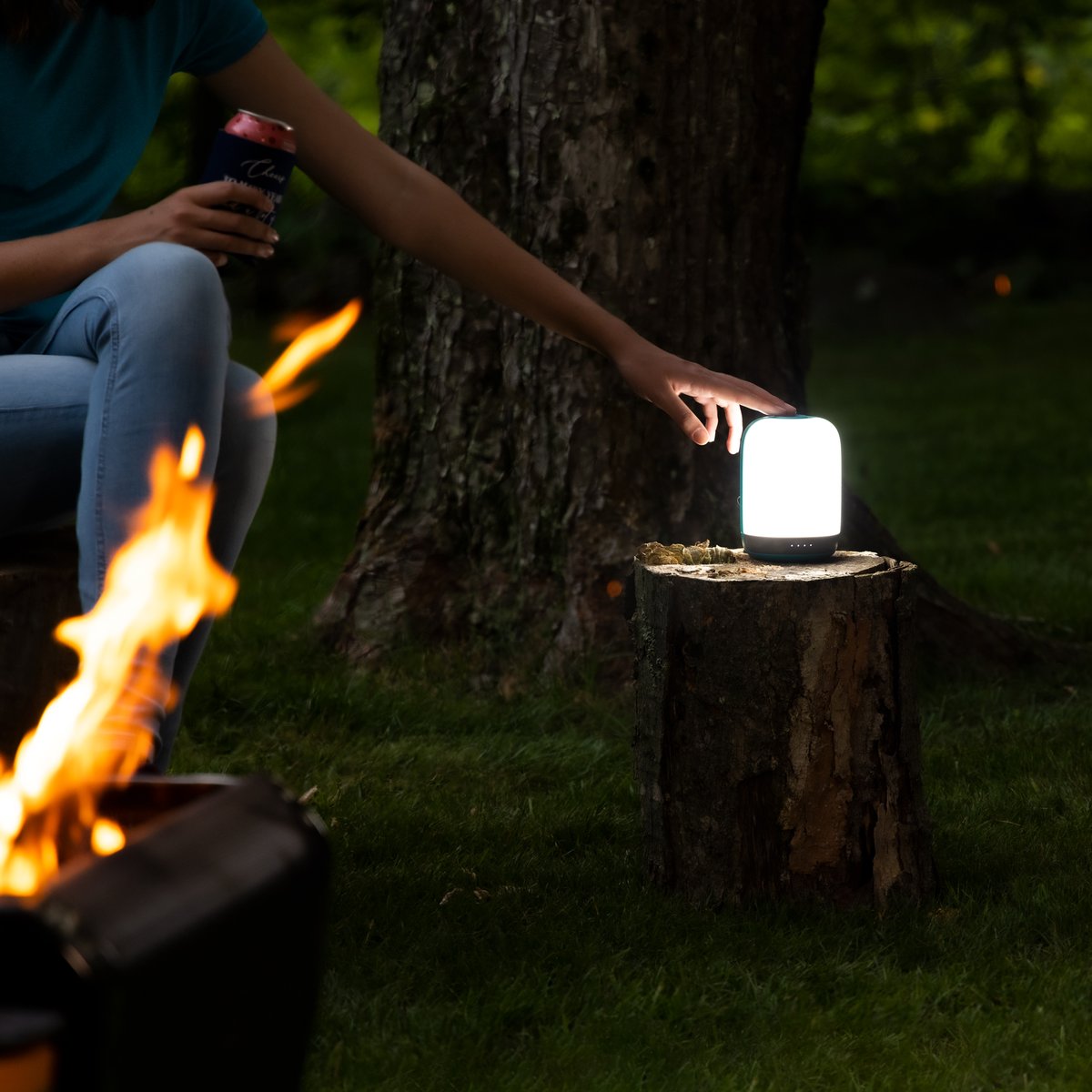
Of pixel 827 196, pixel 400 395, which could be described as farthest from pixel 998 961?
pixel 827 196

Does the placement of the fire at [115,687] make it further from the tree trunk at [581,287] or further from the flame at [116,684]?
the tree trunk at [581,287]

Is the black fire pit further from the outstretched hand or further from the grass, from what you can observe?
the outstretched hand

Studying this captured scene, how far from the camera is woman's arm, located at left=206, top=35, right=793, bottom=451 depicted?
2.61 metres

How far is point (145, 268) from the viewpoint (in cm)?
214

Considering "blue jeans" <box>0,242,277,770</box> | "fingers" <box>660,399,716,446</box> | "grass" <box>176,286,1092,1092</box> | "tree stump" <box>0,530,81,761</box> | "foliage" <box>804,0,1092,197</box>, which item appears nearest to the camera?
"blue jeans" <box>0,242,277,770</box>

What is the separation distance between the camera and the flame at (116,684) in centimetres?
176

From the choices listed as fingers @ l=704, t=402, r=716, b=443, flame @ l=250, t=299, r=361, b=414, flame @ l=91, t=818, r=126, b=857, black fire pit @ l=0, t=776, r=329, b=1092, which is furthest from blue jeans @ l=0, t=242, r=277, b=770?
fingers @ l=704, t=402, r=716, b=443

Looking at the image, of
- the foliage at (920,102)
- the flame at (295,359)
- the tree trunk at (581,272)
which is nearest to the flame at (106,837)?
the flame at (295,359)

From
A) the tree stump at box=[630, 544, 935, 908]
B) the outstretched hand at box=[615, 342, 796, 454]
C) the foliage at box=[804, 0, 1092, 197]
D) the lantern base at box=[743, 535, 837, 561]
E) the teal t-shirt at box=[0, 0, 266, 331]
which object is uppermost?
the foliage at box=[804, 0, 1092, 197]

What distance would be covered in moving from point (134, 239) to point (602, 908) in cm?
139

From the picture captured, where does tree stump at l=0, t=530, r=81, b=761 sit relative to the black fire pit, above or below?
above

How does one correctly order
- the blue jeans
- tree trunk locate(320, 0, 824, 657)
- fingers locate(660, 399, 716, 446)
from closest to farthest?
the blue jeans, fingers locate(660, 399, 716, 446), tree trunk locate(320, 0, 824, 657)

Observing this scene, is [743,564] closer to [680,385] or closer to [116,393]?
[680,385]

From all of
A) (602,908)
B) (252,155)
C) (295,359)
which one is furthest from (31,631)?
(602,908)
